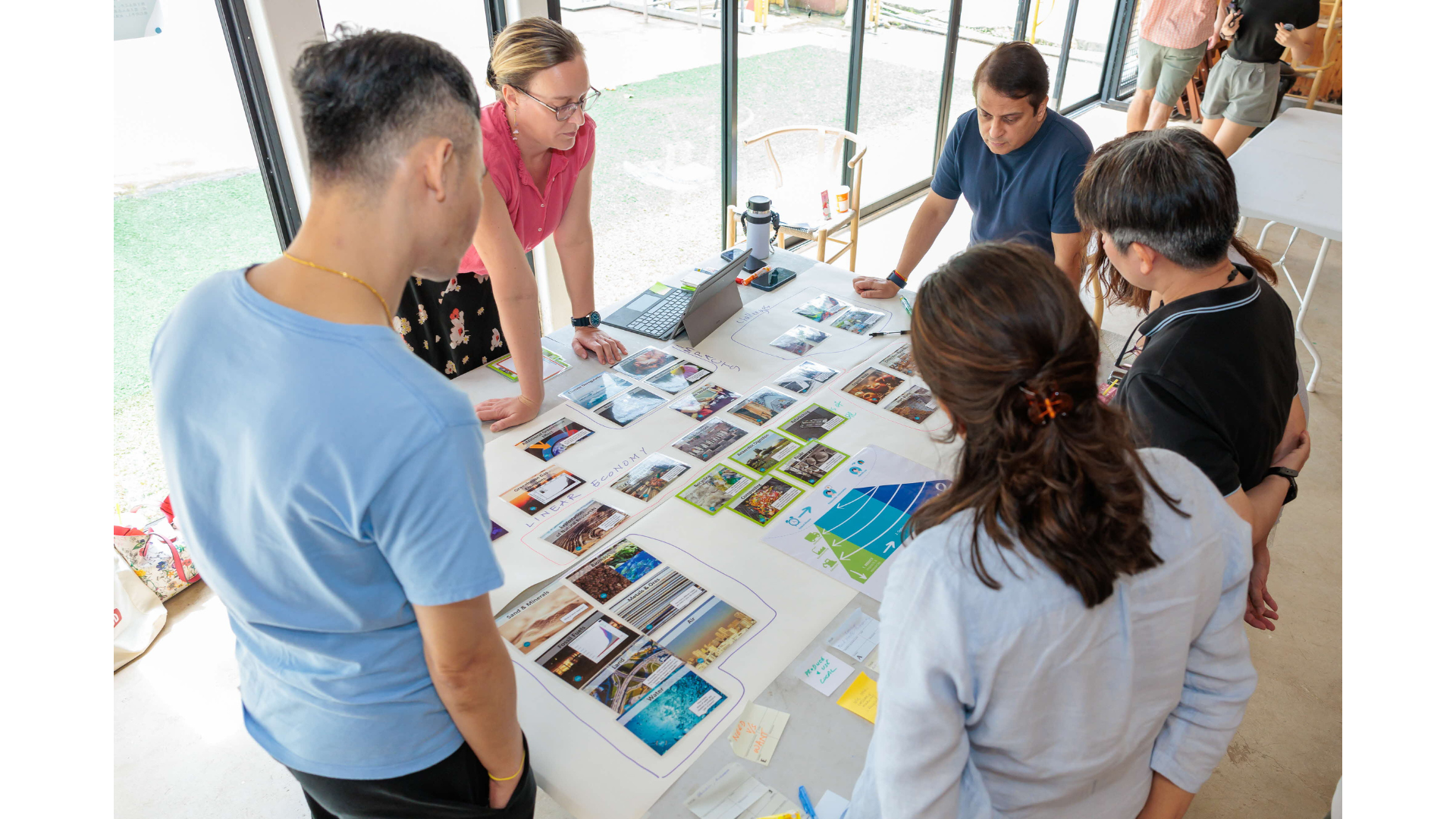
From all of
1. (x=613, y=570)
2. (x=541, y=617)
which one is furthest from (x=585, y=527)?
(x=541, y=617)

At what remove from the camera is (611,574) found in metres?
1.57

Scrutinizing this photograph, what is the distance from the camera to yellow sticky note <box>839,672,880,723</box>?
4.33ft

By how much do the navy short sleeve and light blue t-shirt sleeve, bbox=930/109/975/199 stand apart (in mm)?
1489

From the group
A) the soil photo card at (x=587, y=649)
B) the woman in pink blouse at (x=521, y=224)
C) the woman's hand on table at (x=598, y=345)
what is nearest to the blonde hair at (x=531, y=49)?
the woman in pink blouse at (x=521, y=224)

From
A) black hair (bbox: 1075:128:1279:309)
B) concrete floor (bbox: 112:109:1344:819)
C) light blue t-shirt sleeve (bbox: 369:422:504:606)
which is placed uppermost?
black hair (bbox: 1075:128:1279:309)

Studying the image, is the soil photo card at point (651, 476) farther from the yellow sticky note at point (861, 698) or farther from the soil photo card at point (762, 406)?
the yellow sticky note at point (861, 698)

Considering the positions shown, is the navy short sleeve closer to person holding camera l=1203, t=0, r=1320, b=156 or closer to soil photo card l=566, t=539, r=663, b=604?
soil photo card l=566, t=539, r=663, b=604

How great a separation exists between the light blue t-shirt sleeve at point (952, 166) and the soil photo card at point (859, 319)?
54cm

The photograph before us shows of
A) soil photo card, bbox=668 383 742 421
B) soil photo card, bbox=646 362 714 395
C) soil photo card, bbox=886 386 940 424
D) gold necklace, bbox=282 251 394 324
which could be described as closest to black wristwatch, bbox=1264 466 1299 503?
soil photo card, bbox=886 386 940 424

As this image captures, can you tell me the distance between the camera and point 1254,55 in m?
4.89

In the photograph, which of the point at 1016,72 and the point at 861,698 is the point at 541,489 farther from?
the point at 1016,72

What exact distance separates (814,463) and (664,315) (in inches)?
33.4

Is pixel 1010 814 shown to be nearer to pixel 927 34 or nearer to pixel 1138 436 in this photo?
pixel 1138 436

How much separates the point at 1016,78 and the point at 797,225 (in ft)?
5.64
